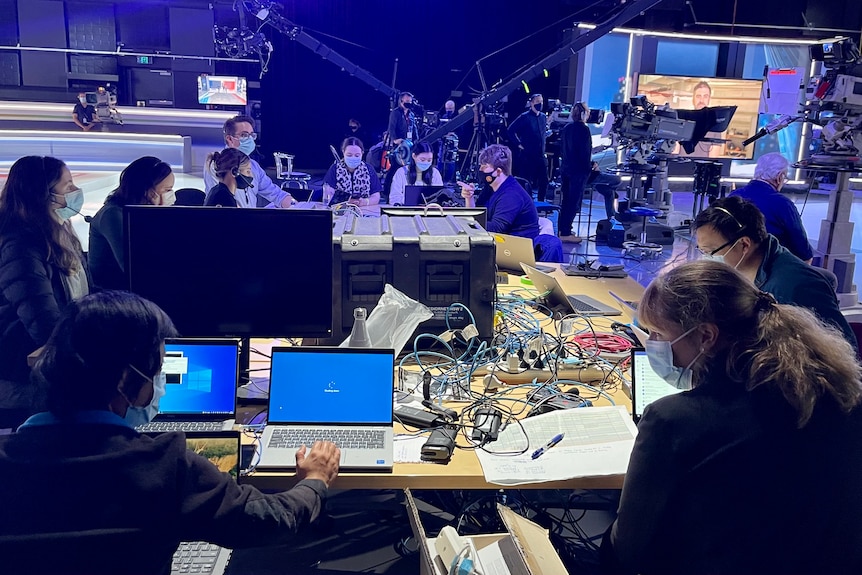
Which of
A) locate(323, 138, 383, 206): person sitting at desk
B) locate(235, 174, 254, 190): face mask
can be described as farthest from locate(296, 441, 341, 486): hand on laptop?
locate(323, 138, 383, 206): person sitting at desk

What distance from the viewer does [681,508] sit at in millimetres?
1281

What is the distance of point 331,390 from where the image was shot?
1798mm

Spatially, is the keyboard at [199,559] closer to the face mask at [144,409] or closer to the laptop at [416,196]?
the face mask at [144,409]

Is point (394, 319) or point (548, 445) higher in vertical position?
point (394, 319)

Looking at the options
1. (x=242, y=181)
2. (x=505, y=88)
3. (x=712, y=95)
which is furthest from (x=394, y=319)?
(x=712, y=95)

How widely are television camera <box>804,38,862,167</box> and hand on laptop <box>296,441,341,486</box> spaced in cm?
490

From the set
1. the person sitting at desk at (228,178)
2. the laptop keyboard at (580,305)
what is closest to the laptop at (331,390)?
the laptop keyboard at (580,305)

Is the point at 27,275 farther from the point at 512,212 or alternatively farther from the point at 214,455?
the point at 512,212

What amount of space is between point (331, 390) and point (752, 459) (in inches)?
Result: 39.4

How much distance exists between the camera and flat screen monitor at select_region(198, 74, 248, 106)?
10836 mm

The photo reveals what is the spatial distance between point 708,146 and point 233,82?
769cm

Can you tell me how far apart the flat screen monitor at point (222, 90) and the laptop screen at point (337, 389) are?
33.1 ft

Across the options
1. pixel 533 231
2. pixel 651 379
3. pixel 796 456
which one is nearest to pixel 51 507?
pixel 796 456

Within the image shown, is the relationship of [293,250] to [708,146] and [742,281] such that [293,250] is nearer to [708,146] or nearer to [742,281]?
[742,281]
